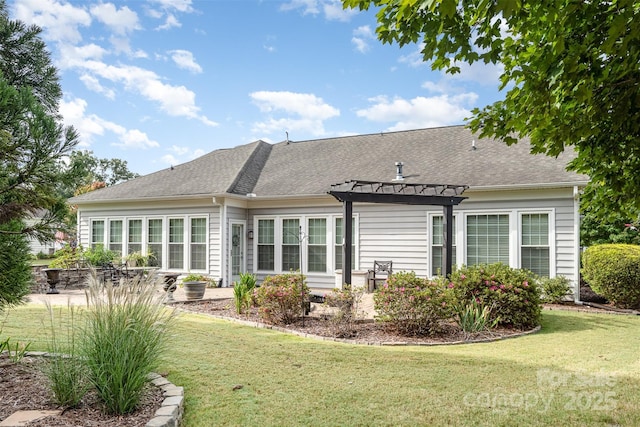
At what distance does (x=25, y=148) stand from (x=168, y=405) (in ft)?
8.85

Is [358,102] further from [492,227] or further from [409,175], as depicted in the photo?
[492,227]

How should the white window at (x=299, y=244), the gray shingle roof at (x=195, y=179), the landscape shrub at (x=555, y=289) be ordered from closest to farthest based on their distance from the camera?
the landscape shrub at (x=555, y=289)
the white window at (x=299, y=244)
the gray shingle roof at (x=195, y=179)

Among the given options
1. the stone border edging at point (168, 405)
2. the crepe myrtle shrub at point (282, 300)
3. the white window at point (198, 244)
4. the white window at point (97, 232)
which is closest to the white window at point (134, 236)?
the white window at point (97, 232)

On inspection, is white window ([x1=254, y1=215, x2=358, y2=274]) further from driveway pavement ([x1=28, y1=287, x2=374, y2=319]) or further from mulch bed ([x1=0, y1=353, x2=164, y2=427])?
mulch bed ([x1=0, y1=353, x2=164, y2=427])

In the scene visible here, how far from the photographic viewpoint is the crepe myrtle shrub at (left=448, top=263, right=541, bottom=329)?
755cm

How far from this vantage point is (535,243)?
433 inches

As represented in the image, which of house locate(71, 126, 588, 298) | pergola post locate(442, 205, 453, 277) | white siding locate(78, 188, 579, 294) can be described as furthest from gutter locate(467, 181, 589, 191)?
pergola post locate(442, 205, 453, 277)

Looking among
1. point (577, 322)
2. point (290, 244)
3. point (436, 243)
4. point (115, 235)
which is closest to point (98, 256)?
point (115, 235)

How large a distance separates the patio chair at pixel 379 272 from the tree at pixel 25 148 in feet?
27.7

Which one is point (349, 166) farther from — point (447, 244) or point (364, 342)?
point (364, 342)

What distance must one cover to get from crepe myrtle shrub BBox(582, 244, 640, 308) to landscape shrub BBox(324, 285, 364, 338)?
605 centimetres

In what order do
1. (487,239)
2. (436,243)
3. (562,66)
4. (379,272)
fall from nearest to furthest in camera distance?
(562,66), (487,239), (436,243), (379,272)

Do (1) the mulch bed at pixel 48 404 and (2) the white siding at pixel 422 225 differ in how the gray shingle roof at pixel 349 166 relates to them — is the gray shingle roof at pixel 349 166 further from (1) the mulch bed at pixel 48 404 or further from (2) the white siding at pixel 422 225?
(1) the mulch bed at pixel 48 404

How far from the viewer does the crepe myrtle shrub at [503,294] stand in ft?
24.8
